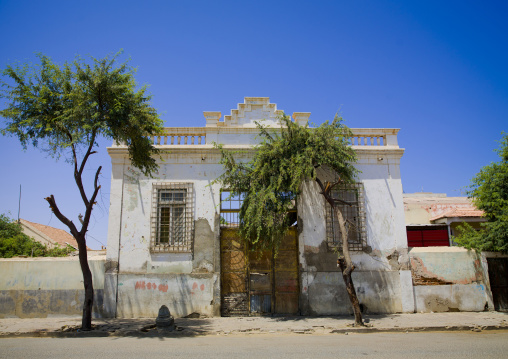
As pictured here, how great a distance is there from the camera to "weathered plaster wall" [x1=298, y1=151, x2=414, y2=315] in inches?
457

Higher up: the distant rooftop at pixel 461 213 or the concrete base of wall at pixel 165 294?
the distant rooftop at pixel 461 213

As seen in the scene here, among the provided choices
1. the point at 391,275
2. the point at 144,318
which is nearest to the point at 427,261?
the point at 391,275

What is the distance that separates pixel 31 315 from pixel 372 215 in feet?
36.4

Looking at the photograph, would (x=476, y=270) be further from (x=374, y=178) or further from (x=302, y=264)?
(x=302, y=264)

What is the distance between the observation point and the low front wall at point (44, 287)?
11289 millimetres

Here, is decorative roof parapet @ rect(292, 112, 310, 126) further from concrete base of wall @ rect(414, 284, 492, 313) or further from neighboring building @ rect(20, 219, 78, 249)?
neighboring building @ rect(20, 219, 78, 249)

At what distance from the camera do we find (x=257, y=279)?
11852 mm

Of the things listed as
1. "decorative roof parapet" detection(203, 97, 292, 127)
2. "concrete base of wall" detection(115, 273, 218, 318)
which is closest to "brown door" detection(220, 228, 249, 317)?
"concrete base of wall" detection(115, 273, 218, 318)

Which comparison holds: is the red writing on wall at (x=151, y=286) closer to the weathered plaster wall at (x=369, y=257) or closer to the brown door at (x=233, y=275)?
the brown door at (x=233, y=275)

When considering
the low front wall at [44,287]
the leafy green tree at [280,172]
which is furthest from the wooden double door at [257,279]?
the low front wall at [44,287]

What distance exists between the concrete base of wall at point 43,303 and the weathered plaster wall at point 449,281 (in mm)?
10051

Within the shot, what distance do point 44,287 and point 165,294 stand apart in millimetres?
3742

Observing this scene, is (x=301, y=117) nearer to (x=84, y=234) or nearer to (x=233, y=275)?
(x=233, y=275)

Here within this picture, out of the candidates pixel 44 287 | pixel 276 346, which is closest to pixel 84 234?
pixel 44 287
